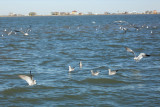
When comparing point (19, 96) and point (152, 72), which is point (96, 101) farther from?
point (152, 72)

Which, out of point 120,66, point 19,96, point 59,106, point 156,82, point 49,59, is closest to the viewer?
point 59,106

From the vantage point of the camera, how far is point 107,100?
1071 cm

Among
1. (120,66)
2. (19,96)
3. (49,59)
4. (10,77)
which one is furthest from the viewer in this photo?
(49,59)

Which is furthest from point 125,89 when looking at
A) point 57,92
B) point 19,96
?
point 19,96

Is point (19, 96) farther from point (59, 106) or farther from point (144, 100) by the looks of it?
point (144, 100)

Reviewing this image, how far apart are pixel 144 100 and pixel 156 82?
8.24 ft

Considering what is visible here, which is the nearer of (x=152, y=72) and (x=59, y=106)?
(x=59, y=106)

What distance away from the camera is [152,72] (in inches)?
582

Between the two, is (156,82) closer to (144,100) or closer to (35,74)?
(144,100)

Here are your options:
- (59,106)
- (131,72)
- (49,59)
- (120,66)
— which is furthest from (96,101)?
(49,59)

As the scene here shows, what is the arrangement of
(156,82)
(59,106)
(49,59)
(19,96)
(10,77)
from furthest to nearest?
(49,59), (10,77), (156,82), (19,96), (59,106)

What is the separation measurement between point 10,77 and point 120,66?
5.85 m

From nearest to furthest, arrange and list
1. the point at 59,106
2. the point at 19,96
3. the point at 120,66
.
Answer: the point at 59,106, the point at 19,96, the point at 120,66

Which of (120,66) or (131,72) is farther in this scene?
(120,66)
